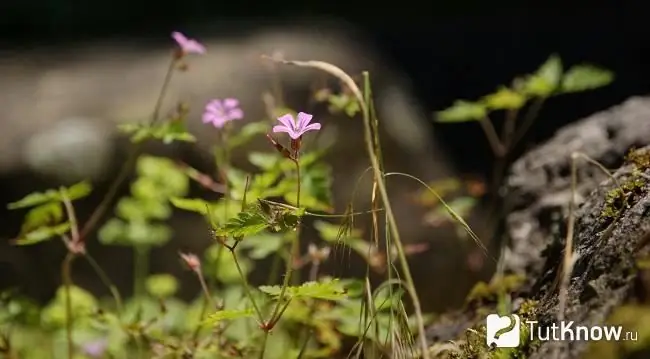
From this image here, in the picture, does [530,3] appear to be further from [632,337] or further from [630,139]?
[632,337]

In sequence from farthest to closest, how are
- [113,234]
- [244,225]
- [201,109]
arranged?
[201,109] < [113,234] < [244,225]

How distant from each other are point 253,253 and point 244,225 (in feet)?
1.46

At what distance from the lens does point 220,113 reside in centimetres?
108

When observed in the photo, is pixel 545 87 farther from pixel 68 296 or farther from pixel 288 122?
pixel 68 296

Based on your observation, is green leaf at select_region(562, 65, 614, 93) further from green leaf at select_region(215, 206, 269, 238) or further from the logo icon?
green leaf at select_region(215, 206, 269, 238)

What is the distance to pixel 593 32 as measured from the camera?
3145 millimetres

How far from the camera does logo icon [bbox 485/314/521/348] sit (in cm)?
83

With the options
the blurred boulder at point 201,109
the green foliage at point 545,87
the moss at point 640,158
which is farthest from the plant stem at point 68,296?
the blurred boulder at point 201,109

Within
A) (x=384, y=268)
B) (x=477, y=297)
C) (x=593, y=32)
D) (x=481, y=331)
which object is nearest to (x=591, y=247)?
(x=481, y=331)

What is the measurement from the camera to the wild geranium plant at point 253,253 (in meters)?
0.80

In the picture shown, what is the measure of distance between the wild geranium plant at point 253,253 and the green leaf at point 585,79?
1.20 feet

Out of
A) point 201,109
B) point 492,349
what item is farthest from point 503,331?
point 201,109

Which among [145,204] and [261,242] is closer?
[261,242]

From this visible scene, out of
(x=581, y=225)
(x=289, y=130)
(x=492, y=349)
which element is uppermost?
(x=289, y=130)
